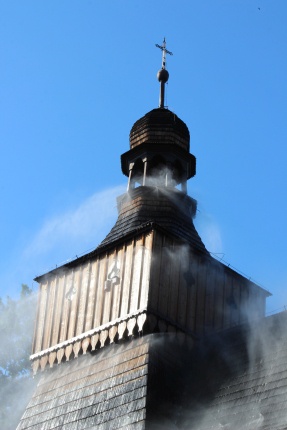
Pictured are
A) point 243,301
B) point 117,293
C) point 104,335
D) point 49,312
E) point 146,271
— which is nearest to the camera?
point 146,271

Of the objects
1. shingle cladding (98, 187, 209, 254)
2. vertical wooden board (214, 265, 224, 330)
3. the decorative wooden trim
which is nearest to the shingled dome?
shingle cladding (98, 187, 209, 254)

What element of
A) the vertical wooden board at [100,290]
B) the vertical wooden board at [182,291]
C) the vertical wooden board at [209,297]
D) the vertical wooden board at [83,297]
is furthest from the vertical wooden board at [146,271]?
the vertical wooden board at [83,297]

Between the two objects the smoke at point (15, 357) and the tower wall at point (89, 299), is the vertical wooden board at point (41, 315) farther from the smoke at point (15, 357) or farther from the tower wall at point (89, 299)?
the smoke at point (15, 357)

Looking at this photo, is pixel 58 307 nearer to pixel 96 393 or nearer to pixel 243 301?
pixel 96 393

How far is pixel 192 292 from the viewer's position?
102 feet

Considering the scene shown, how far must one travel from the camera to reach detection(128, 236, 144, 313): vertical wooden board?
30188 millimetres

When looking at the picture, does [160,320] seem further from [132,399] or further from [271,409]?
[271,409]

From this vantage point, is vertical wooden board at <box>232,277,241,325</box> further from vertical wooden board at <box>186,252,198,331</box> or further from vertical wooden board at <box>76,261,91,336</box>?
vertical wooden board at <box>76,261,91,336</box>

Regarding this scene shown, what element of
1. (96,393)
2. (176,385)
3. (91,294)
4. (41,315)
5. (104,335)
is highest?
(41,315)

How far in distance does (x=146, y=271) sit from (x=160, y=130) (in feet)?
22.6

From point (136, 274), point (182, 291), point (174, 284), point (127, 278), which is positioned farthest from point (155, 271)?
Answer: point (182, 291)

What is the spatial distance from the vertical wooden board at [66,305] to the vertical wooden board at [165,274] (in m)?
3.35

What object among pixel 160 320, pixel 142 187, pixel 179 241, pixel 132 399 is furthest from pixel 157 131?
pixel 132 399

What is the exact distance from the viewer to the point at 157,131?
117ft
